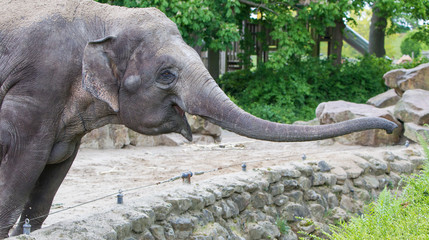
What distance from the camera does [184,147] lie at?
11.6 metres

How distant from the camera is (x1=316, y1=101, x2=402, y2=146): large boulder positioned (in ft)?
39.7

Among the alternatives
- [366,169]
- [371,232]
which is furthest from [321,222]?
[371,232]

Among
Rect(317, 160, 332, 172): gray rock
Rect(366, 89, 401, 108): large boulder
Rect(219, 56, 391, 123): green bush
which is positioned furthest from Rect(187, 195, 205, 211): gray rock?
Rect(219, 56, 391, 123): green bush

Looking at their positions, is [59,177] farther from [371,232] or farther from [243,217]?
[243,217]

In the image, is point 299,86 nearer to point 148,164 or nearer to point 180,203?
point 148,164

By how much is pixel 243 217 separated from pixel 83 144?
4.00 metres

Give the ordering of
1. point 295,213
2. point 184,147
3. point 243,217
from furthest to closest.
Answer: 1. point 184,147
2. point 295,213
3. point 243,217

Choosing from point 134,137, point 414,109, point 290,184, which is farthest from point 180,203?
point 414,109

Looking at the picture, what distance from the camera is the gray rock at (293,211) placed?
8.08 m

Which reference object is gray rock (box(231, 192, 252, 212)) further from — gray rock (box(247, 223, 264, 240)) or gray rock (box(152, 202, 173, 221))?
gray rock (box(152, 202, 173, 221))

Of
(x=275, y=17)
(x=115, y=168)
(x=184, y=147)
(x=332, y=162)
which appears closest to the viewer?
(x=115, y=168)

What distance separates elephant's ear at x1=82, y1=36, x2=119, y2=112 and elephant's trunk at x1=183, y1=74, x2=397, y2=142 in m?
0.48

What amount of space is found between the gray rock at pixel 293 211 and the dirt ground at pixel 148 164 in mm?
677

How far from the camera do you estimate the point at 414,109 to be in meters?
12.0
